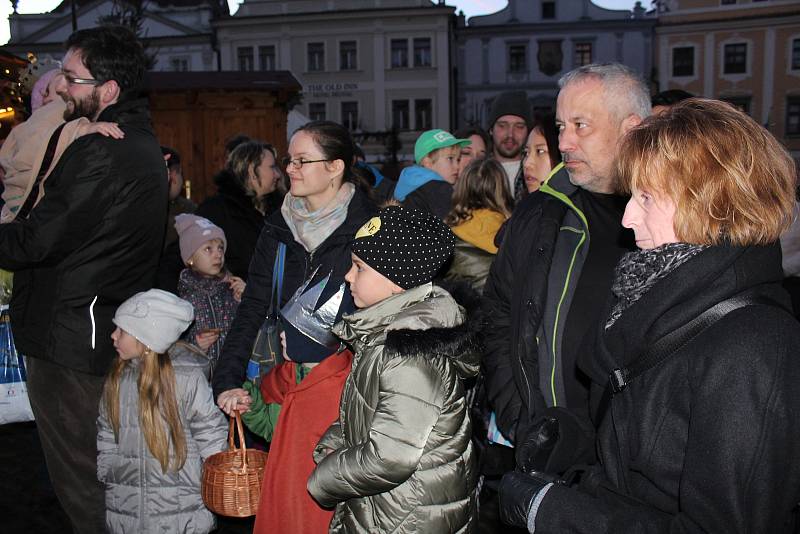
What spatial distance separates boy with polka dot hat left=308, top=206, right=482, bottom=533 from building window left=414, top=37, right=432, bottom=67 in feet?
121

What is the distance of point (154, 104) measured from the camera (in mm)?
14062

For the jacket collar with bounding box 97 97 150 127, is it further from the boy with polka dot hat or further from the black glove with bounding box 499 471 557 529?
the black glove with bounding box 499 471 557 529

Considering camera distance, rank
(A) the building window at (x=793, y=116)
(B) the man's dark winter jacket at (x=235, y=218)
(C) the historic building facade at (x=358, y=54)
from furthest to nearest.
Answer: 1. (A) the building window at (x=793, y=116)
2. (C) the historic building facade at (x=358, y=54)
3. (B) the man's dark winter jacket at (x=235, y=218)

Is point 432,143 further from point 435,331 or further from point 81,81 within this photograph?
point 435,331

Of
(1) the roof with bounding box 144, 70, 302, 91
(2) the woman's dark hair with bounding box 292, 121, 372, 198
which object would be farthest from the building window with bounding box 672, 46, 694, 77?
(2) the woman's dark hair with bounding box 292, 121, 372, 198

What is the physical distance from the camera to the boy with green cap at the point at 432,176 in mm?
4941

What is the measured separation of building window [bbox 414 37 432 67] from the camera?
124ft

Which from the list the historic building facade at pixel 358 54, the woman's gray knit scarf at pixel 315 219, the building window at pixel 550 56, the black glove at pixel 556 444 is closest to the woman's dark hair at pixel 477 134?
the woman's gray knit scarf at pixel 315 219

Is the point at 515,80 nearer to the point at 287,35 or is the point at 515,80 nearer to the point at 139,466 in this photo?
the point at 287,35

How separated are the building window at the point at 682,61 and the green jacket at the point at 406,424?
140 ft

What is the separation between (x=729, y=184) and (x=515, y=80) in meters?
41.1

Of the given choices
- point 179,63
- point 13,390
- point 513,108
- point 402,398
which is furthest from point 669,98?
point 179,63

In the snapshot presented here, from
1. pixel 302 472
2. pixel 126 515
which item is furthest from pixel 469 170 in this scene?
pixel 126 515

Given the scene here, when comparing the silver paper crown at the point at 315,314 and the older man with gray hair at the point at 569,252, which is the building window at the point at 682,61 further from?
the silver paper crown at the point at 315,314
